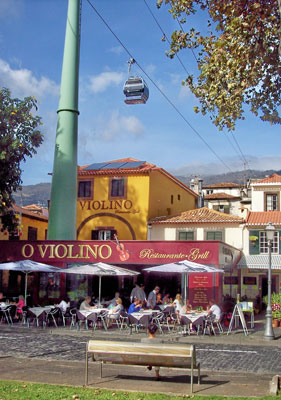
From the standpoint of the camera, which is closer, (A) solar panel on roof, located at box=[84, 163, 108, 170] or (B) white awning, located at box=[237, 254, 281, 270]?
(B) white awning, located at box=[237, 254, 281, 270]

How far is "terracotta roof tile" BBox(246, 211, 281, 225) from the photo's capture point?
3400 centimetres

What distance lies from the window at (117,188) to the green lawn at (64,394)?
80.6 ft

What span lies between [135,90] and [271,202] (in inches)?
704

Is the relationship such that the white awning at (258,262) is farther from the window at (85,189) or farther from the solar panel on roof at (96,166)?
the solar panel on roof at (96,166)

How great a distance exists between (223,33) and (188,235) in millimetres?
21746

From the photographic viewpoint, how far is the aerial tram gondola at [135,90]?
24.3 meters

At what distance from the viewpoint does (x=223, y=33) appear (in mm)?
12430

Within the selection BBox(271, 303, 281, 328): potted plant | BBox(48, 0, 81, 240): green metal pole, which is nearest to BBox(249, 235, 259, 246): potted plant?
BBox(48, 0, 81, 240): green metal pole

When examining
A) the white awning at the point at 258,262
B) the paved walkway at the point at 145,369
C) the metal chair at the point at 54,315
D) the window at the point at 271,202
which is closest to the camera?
the paved walkway at the point at 145,369

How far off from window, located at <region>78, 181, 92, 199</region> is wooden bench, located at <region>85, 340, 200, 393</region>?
2494cm

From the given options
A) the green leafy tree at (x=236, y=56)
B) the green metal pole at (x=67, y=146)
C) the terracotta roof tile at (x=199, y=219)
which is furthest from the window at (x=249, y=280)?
the green leafy tree at (x=236, y=56)

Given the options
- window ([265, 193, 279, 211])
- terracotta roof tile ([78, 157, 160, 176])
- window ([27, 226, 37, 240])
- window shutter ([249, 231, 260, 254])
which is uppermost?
terracotta roof tile ([78, 157, 160, 176])

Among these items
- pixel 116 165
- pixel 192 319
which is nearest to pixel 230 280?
pixel 192 319

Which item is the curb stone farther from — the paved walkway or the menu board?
the menu board
